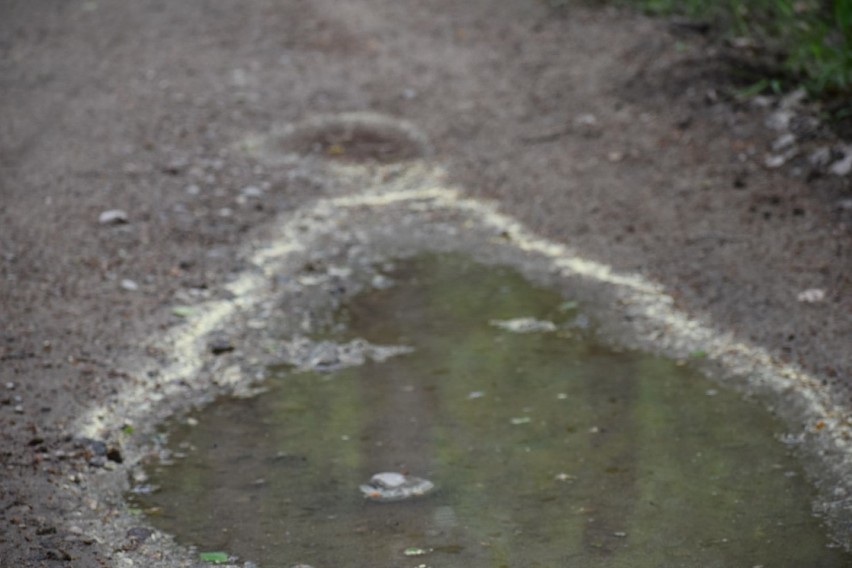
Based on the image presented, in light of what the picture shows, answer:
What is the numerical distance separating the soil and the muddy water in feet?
1.28

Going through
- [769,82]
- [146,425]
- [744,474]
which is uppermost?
[769,82]

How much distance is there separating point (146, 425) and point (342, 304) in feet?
3.94

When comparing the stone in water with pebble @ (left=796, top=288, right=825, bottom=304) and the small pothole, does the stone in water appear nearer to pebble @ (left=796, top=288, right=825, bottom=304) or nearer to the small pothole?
pebble @ (left=796, top=288, right=825, bottom=304)

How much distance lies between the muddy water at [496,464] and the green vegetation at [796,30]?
217 cm

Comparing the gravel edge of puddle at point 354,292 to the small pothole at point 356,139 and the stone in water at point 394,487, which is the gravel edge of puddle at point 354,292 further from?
the stone in water at point 394,487

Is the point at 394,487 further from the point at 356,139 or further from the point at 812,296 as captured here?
the point at 356,139

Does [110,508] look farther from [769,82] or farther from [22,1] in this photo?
[22,1]

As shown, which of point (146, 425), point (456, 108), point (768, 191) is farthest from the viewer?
point (456, 108)

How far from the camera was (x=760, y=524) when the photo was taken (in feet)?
9.80

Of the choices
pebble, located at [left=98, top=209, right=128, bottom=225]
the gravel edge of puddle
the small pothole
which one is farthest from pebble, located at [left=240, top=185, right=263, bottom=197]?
pebble, located at [left=98, top=209, right=128, bottom=225]

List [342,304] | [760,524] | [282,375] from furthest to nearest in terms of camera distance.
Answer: [342,304], [282,375], [760,524]

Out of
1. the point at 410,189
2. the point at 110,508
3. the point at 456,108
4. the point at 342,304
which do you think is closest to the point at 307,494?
the point at 110,508

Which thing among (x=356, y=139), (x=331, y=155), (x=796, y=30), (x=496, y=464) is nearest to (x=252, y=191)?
(x=331, y=155)

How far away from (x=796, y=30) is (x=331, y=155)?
8.44ft
